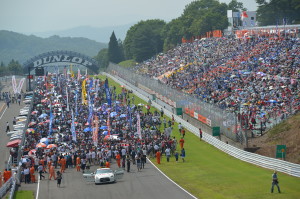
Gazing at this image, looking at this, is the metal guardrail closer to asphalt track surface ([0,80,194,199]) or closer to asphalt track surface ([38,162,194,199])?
asphalt track surface ([0,80,194,199])

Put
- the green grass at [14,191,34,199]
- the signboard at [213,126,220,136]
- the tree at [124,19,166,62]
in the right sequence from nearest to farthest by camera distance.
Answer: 1. the green grass at [14,191,34,199]
2. the signboard at [213,126,220,136]
3. the tree at [124,19,166,62]

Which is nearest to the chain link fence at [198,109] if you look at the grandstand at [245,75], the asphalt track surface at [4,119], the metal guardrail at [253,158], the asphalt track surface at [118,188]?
the grandstand at [245,75]

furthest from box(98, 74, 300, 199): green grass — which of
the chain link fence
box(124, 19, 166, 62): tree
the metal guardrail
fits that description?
box(124, 19, 166, 62): tree

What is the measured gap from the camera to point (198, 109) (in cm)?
5578

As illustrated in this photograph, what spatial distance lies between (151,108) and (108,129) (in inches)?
804

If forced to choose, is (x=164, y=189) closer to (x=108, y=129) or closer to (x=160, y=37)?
(x=108, y=129)

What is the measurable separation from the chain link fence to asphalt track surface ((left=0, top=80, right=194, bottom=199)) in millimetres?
8396

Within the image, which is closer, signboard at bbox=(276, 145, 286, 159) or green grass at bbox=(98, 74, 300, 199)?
green grass at bbox=(98, 74, 300, 199)

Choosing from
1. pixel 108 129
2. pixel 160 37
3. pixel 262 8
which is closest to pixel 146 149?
pixel 108 129

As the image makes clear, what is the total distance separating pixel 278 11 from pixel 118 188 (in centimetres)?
9532

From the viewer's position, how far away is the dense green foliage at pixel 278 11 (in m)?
112

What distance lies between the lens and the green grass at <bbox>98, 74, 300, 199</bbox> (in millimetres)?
30594

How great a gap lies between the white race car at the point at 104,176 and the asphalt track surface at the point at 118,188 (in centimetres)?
32

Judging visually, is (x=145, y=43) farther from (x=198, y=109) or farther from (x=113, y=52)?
(x=198, y=109)
